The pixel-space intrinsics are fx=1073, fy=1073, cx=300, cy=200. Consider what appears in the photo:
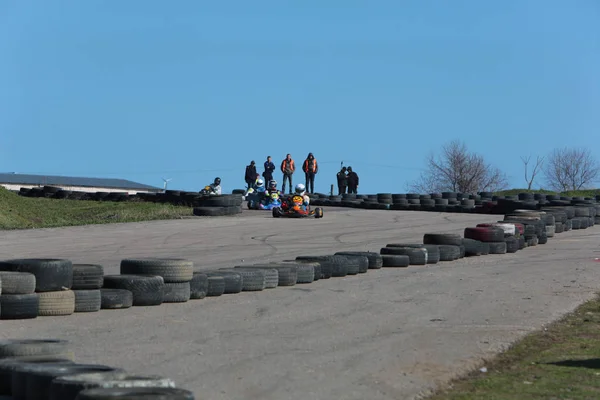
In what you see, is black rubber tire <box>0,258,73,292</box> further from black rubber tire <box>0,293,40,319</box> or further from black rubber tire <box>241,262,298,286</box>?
black rubber tire <box>241,262,298,286</box>

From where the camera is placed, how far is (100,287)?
426 inches

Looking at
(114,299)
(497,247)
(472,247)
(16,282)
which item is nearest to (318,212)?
(497,247)

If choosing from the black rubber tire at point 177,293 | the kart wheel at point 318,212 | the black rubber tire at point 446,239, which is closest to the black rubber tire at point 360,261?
the black rubber tire at point 446,239

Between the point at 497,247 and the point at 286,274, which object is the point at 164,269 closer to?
the point at 286,274

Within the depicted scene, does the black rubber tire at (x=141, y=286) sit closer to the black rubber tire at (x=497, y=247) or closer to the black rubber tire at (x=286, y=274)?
the black rubber tire at (x=286, y=274)

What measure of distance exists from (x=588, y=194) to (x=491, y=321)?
119 ft

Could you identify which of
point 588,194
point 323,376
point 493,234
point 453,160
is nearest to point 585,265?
point 493,234

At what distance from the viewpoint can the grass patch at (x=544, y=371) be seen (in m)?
7.20

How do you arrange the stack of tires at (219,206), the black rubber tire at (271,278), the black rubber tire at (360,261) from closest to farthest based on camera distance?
the black rubber tire at (271,278) < the black rubber tire at (360,261) < the stack of tires at (219,206)

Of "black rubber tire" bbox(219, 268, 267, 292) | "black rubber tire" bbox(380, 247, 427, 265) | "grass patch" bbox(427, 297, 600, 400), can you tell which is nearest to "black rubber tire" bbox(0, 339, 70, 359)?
"grass patch" bbox(427, 297, 600, 400)

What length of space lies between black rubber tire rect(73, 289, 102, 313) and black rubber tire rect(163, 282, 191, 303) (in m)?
0.98

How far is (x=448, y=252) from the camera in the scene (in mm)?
17641

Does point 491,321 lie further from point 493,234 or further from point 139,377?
point 493,234

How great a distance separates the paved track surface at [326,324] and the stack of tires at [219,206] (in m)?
9.05
